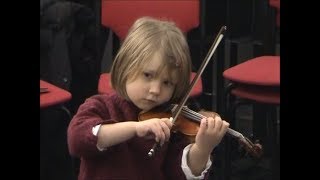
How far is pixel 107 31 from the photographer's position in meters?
1.84

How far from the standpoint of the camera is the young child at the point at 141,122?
1.01 metres

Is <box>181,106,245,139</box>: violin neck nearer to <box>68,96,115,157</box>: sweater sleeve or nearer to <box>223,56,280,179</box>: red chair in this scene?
<box>68,96,115,157</box>: sweater sleeve

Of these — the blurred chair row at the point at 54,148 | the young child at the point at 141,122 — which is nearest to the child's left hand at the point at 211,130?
the young child at the point at 141,122

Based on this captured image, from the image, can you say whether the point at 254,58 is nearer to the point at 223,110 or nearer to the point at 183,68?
the point at 223,110

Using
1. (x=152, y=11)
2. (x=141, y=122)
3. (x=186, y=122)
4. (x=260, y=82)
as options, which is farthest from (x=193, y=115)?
(x=152, y=11)

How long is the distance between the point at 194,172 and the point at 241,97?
557 millimetres

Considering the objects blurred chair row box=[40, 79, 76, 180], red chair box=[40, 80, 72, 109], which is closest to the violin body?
red chair box=[40, 80, 72, 109]

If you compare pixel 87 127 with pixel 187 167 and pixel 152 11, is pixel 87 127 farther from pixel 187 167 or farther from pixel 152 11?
pixel 152 11

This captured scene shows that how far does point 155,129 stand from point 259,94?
2.16 feet

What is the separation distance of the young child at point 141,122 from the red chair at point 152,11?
631mm

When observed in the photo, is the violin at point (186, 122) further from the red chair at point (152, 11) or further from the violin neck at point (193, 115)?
the red chair at point (152, 11)

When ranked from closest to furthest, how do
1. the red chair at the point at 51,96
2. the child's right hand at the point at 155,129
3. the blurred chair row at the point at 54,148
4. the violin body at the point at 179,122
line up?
the child's right hand at the point at 155,129 → the violin body at the point at 179,122 → the red chair at the point at 51,96 → the blurred chair row at the point at 54,148
